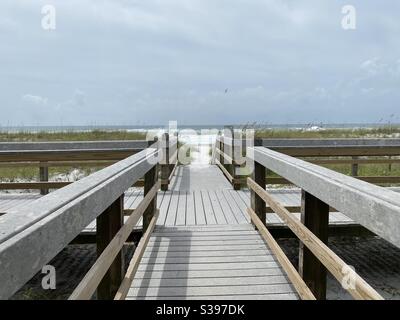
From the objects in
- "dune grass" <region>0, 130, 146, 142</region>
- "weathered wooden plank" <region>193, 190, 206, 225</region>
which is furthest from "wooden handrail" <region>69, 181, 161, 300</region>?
"dune grass" <region>0, 130, 146, 142</region>

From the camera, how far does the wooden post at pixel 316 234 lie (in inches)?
103

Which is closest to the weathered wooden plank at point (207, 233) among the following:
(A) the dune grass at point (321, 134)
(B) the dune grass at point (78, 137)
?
(A) the dune grass at point (321, 134)

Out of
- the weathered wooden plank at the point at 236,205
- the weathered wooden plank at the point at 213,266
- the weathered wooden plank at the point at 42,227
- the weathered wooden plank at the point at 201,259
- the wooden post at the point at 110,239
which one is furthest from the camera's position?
the weathered wooden plank at the point at 236,205

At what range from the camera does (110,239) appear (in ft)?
7.90

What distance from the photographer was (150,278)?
129 inches

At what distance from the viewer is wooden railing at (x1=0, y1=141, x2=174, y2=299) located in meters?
1.05

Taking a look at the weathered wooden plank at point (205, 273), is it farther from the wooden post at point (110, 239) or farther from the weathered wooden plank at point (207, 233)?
the weathered wooden plank at point (207, 233)

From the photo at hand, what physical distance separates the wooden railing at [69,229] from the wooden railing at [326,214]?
1.15m

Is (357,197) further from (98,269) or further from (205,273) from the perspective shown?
(205,273)

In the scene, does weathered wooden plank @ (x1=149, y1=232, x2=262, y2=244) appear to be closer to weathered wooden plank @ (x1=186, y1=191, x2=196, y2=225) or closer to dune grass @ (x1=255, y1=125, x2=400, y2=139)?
weathered wooden plank @ (x1=186, y1=191, x2=196, y2=225)

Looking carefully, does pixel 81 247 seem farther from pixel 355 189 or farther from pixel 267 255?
pixel 355 189

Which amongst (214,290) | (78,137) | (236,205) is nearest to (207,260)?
(214,290)

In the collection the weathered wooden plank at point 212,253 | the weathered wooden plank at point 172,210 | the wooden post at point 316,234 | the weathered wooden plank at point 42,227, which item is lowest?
the weathered wooden plank at point 212,253

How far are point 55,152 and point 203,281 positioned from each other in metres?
3.24
